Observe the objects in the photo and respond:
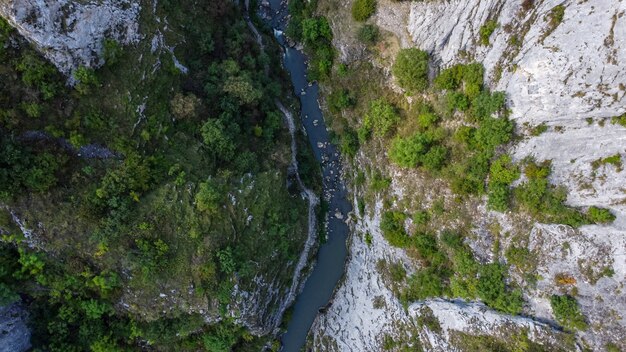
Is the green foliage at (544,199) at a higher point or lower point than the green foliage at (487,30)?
lower

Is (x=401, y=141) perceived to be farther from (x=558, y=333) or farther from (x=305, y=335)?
(x=305, y=335)

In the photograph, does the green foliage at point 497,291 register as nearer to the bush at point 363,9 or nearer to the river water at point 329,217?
the river water at point 329,217

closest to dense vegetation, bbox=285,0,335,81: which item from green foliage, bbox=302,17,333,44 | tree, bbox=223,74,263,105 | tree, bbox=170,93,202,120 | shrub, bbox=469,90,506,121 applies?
green foliage, bbox=302,17,333,44

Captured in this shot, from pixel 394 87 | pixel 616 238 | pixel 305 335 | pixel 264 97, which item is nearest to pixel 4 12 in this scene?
pixel 264 97

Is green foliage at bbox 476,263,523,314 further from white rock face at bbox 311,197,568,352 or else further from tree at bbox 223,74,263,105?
tree at bbox 223,74,263,105

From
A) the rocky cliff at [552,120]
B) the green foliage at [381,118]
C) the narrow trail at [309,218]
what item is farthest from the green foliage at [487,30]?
the narrow trail at [309,218]

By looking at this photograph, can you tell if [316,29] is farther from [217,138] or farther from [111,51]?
[111,51]

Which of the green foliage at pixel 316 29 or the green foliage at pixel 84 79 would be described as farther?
the green foliage at pixel 316 29
